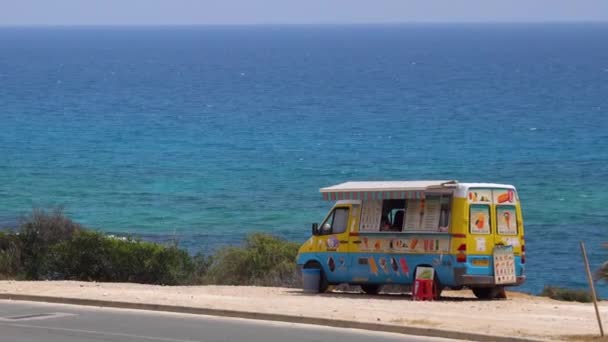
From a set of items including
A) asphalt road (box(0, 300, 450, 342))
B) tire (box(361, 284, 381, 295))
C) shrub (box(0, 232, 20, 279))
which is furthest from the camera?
shrub (box(0, 232, 20, 279))

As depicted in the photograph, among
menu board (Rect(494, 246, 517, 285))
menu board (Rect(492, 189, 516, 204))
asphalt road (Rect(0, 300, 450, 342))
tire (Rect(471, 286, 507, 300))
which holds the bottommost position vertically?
asphalt road (Rect(0, 300, 450, 342))

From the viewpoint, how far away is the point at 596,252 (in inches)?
1651

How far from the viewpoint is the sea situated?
2094 inches

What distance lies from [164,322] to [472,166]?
5725 centimetres

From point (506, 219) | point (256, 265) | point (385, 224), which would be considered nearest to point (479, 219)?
point (506, 219)

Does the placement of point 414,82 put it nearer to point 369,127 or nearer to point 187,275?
point 369,127

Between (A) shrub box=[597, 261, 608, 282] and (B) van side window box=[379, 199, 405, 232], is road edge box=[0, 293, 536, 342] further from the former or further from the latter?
(B) van side window box=[379, 199, 405, 232]

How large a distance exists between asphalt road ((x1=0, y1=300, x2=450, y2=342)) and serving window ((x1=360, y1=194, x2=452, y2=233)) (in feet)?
15.8

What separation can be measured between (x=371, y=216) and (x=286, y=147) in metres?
64.9

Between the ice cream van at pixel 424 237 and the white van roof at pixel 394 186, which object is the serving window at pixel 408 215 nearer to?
the ice cream van at pixel 424 237

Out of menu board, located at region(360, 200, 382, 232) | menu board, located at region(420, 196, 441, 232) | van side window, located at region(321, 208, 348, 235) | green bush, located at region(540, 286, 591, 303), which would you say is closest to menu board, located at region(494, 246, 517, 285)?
menu board, located at region(420, 196, 441, 232)

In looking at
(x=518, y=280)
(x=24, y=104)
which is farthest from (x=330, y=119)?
(x=518, y=280)

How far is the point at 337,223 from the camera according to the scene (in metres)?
24.2

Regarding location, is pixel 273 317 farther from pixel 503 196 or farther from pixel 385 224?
pixel 503 196
